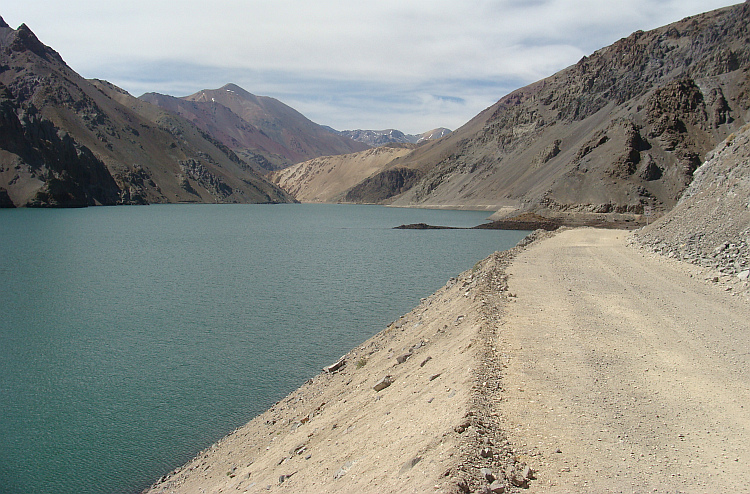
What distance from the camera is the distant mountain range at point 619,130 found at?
255ft

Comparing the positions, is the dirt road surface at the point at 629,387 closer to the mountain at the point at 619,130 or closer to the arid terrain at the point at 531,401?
the arid terrain at the point at 531,401

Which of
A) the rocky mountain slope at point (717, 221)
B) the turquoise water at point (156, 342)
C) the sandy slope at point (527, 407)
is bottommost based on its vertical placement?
the turquoise water at point (156, 342)

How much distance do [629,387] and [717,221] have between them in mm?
16278

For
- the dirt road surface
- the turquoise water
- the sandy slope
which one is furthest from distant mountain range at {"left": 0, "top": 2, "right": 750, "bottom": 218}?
the sandy slope

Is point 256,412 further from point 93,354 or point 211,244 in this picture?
point 211,244

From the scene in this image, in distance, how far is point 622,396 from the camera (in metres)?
8.11

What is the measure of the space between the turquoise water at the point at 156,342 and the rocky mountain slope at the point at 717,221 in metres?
12.6

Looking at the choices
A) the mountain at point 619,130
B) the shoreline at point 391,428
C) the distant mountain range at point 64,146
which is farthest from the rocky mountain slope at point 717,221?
the distant mountain range at point 64,146

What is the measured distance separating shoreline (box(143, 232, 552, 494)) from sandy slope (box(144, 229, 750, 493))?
35 mm

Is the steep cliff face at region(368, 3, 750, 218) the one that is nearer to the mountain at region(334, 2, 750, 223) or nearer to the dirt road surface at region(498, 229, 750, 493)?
the mountain at region(334, 2, 750, 223)

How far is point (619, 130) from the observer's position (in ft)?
283

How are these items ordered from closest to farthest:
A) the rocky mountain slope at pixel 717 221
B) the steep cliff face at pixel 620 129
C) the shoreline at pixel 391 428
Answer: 1. the shoreline at pixel 391 428
2. the rocky mountain slope at pixel 717 221
3. the steep cliff face at pixel 620 129

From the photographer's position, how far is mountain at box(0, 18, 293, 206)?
12406cm

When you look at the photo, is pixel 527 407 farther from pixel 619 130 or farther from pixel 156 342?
pixel 619 130
